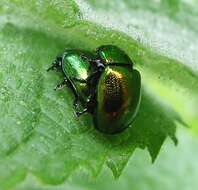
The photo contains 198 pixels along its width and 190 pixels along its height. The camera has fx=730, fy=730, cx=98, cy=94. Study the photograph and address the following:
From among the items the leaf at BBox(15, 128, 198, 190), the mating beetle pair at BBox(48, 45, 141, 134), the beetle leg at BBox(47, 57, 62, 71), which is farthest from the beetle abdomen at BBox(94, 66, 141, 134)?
the leaf at BBox(15, 128, 198, 190)

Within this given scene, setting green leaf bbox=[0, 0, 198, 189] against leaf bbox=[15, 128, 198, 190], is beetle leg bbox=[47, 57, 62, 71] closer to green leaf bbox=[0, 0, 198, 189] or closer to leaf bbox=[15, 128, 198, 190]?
green leaf bbox=[0, 0, 198, 189]

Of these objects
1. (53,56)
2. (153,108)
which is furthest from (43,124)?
(153,108)

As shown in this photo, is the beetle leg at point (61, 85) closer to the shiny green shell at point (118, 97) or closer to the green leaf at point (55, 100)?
the green leaf at point (55, 100)

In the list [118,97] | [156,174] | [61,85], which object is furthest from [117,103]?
[156,174]

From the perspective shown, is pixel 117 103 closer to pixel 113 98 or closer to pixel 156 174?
pixel 113 98

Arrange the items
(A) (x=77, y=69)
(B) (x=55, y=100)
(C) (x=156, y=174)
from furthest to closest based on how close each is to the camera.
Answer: (C) (x=156, y=174) < (A) (x=77, y=69) < (B) (x=55, y=100)

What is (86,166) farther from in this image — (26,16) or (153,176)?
(153,176)
